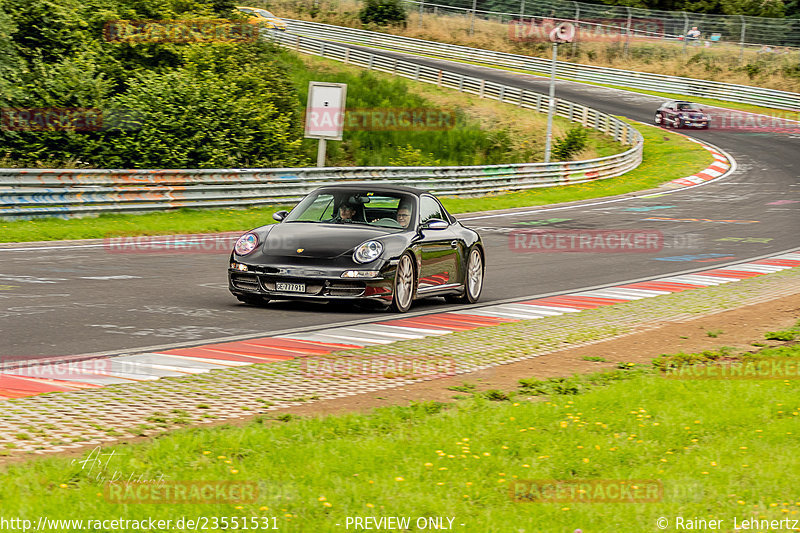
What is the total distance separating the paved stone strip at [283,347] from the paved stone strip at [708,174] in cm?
2540

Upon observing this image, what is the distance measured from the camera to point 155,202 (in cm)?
2241

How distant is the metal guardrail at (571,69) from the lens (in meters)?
62.4

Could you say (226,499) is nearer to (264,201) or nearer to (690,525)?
(690,525)

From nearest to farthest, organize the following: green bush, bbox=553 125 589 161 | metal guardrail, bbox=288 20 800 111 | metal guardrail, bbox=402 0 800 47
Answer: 1. green bush, bbox=553 125 589 161
2. metal guardrail, bbox=288 20 800 111
3. metal guardrail, bbox=402 0 800 47

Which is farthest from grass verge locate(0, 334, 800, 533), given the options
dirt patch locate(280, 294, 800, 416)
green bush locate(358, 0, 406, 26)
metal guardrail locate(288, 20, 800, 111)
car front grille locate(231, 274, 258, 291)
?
green bush locate(358, 0, 406, 26)

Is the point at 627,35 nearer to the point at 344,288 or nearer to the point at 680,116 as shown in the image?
the point at 680,116

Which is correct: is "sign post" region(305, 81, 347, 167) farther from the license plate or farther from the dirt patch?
the license plate

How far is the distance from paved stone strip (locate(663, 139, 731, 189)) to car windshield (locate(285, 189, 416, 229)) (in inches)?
1130

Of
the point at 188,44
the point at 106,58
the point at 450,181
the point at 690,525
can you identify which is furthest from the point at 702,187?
the point at 690,525

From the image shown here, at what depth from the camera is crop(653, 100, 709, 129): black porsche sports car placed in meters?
54.8

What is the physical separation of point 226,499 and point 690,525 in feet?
6.97

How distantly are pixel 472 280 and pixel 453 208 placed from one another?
1559 cm

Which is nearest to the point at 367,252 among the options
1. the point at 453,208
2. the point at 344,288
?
the point at 344,288

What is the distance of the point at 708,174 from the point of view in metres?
42.6
